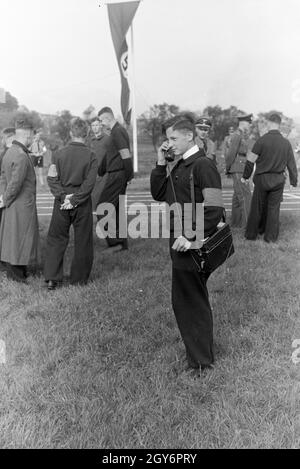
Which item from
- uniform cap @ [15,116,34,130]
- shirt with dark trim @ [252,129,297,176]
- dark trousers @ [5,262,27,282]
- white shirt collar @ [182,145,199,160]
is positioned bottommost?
dark trousers @ [5,262,27,282]

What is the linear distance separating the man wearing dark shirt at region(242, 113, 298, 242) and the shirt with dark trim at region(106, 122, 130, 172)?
214 centimetres

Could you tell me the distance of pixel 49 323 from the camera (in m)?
4.66

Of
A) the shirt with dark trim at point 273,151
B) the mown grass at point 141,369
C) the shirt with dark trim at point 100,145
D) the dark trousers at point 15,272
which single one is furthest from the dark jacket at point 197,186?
the shirt with dark trim at point 273,151

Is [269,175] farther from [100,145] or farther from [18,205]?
[18,205]

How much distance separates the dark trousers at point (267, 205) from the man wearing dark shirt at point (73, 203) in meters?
3.29

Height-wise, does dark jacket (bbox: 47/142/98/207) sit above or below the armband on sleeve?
above

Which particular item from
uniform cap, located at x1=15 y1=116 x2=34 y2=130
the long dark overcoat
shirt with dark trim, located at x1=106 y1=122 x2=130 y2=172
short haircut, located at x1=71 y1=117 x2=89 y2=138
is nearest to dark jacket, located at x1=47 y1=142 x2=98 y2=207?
short haircut, located at x1=71 y1=117 x2=89 y2=138

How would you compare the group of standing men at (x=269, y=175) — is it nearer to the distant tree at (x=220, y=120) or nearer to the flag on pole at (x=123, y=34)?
the flag on pole at (x=123, y=34)

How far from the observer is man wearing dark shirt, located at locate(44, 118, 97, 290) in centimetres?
565

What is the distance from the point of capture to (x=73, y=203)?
5.59 metres

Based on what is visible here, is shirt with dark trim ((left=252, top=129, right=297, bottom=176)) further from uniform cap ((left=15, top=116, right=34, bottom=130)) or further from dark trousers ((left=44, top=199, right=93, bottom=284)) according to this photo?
uniform cap ((left=15, top=116, right=34, bottom=130))

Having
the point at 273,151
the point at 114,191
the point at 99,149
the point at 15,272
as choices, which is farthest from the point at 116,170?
the point at 273,151

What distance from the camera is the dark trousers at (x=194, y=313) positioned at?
11.8 feet
